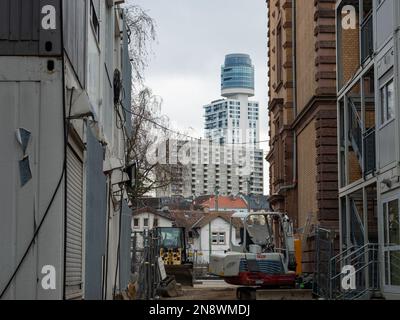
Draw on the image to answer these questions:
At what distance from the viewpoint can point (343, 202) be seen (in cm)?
2659


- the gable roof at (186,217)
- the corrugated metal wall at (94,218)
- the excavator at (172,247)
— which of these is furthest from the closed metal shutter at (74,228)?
the gable roof at (186,217)

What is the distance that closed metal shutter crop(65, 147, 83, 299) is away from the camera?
10.0 meters

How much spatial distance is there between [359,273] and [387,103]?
16.6ft

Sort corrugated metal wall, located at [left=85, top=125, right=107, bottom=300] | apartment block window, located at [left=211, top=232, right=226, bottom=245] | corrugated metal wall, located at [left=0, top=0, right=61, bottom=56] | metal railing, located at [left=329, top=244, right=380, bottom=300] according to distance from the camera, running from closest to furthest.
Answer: corrugated metal wall, located at [left=0, top=0, right=61, bottom=56]
corrugated metal wall, located at [left=85, top=125, right=107, bottom=300]
metal railing, located at [left=329, top=244, right=380, bottom=300]
apartment block window, located at [left=211, top=232, right=226, bottom=245]

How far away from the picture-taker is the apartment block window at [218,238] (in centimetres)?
11631

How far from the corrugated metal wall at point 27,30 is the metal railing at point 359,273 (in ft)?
47.3

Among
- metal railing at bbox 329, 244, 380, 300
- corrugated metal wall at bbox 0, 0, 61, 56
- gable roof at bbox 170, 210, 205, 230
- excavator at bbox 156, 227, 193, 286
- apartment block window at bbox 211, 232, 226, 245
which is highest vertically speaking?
gable roof at bbox 170, 210, 205, 230

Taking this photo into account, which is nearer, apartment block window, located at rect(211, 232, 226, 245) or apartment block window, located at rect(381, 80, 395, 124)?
apartment block window, located at rect(381, 80, 395, 124)

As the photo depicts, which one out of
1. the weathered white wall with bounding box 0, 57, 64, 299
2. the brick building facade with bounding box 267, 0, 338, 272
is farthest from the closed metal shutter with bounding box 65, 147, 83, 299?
the brick building facade with bounding box 267, 0, 338, 272

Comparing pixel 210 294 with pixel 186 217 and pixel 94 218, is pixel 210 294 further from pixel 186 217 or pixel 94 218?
pixel 186 217

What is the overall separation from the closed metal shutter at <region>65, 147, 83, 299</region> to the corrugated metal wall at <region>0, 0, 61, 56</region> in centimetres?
143

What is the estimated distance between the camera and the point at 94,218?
42.9 ft

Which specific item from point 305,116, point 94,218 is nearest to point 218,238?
point 305,116

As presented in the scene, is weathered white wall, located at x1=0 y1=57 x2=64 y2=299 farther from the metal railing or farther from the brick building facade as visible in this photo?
the brick building facade
